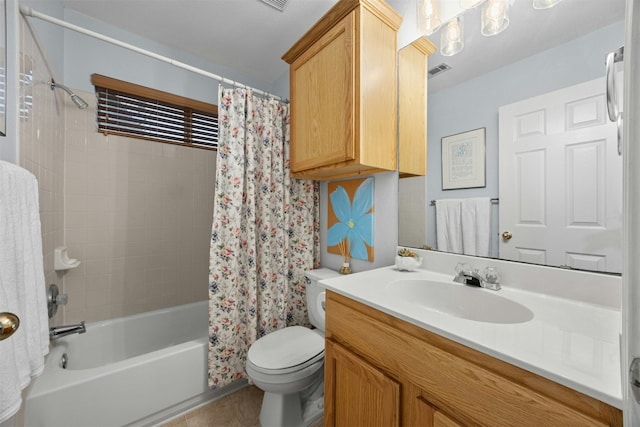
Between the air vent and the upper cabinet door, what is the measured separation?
0.42m

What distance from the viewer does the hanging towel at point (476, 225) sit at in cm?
107

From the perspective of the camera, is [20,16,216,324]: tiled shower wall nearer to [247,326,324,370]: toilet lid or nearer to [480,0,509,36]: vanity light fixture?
[247,326,324,370]: toilet lid

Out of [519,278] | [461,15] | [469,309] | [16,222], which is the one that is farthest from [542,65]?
[16,222]

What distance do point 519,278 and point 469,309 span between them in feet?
0.72

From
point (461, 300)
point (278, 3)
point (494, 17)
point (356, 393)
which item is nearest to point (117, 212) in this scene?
point (278, 3)

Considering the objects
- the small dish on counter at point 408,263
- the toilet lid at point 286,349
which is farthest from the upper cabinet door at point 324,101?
the toilet lid at point 286,349

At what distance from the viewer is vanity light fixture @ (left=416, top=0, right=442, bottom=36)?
1.21 metres

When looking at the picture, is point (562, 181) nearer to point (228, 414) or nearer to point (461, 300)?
point (461, 300)

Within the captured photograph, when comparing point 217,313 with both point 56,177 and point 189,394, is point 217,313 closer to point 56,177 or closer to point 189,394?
point 189,394

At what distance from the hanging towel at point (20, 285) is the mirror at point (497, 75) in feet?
4.83

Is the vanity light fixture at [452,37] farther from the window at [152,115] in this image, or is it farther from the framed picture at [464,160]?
the window at [152,115]

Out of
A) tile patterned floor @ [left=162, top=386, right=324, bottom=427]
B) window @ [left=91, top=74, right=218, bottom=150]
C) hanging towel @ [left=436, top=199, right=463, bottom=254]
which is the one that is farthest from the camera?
window @ [left=91, top=74, right=218, bottom=150]

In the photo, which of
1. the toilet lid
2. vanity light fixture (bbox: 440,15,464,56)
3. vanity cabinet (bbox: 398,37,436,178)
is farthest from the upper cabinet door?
the toilet lid

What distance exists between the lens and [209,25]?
5.75 ft
